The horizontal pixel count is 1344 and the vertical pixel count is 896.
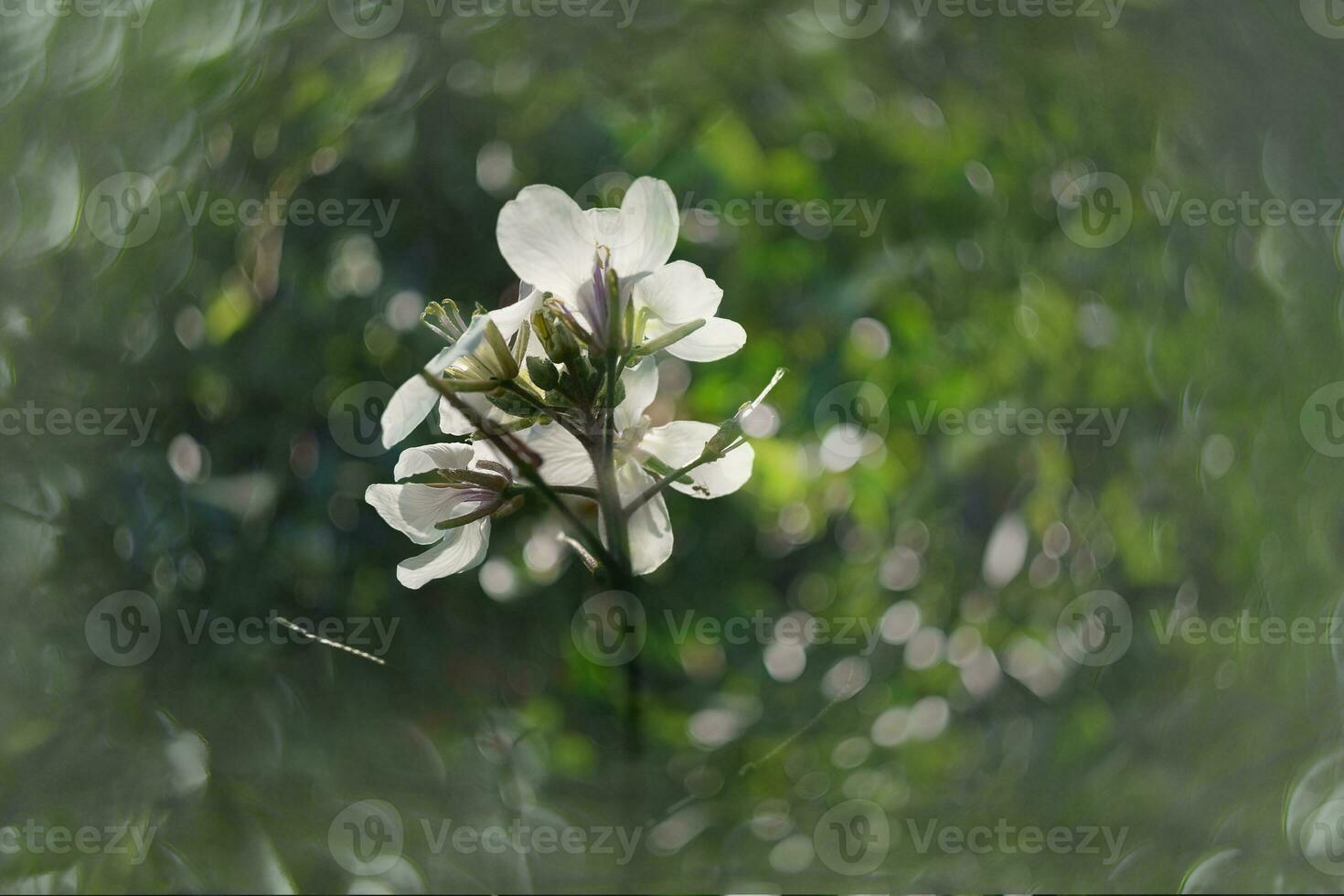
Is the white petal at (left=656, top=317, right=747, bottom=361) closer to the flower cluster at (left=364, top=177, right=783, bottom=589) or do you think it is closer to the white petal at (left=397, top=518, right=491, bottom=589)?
the flower cluster at (left=364, top=177, right=783, bottom=589)

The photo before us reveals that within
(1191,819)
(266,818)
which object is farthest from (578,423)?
(1191,819)

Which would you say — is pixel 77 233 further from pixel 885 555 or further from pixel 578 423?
pixel 885 555

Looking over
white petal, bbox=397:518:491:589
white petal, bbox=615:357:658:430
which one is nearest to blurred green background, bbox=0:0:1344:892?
white petal, bbox=397:518:491:589

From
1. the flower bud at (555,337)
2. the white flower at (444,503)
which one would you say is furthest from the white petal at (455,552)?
the flower bud at (555,337)

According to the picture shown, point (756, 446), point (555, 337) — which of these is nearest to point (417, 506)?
point (555, 337)

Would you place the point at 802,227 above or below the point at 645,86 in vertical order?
below

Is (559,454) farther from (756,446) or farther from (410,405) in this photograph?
(756,446)
